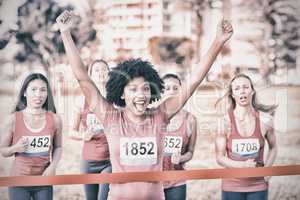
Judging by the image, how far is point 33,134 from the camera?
2119mm

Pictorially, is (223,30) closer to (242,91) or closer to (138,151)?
(242,91)

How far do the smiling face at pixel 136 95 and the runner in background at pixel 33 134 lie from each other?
31 centimetres

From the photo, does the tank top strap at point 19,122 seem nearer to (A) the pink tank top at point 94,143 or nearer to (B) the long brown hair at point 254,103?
(A) the pink tank top at point 94,143

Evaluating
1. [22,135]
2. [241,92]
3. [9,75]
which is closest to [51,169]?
[22,135]

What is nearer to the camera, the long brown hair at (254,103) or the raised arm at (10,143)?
the raised arm at (10,143)

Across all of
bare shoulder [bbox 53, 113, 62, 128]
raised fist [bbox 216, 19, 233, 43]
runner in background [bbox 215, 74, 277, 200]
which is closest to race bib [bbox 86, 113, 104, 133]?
bare shoulder [bbox 53, 113, 62, 128]

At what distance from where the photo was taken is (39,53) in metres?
2.10

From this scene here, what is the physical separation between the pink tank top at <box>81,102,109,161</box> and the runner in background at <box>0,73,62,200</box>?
109 millimetres

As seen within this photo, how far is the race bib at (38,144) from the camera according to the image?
212 cm

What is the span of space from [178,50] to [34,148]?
0.75 meters

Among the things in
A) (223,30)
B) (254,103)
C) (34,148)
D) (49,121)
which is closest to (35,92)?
(49,121)

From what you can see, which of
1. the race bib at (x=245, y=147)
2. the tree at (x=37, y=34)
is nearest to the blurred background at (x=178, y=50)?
the tree at (x=37, y=34)

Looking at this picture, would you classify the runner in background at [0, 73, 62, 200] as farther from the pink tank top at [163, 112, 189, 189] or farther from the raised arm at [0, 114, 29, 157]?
the pink tank top at [163, 112, 189, 189]

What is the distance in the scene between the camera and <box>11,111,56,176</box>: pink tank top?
6.93 feet
